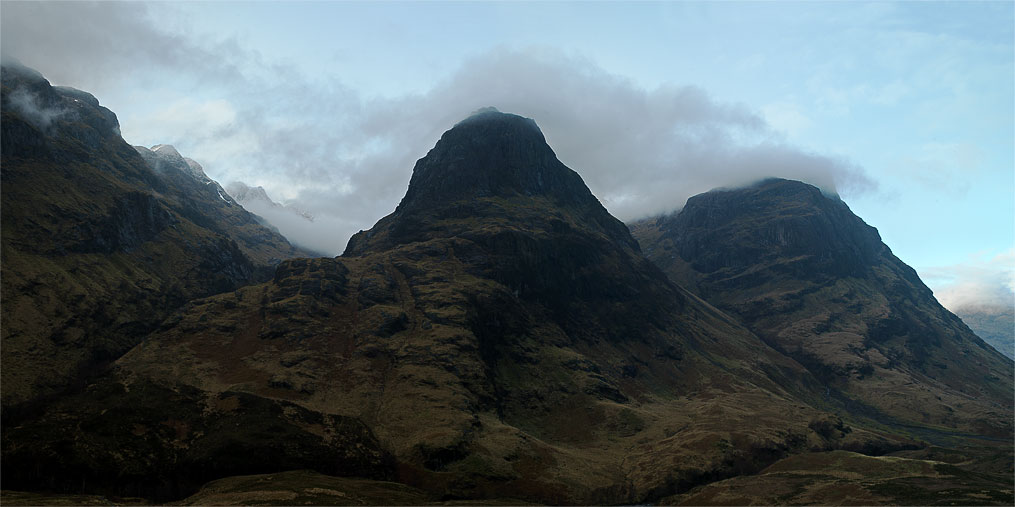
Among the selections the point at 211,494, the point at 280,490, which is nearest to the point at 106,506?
the point at 211,494

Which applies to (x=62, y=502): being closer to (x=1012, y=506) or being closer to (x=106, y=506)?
(x=106, y=506)

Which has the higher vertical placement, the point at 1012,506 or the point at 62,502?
the point at 1012,506

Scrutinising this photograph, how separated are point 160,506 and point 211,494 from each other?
14598 millimetres

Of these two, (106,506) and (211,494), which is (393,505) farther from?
(106,506)

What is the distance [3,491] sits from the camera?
191000 millimetres

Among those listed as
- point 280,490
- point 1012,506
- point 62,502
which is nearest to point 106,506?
point 62,502

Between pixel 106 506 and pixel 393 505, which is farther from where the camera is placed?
pixel 393 505

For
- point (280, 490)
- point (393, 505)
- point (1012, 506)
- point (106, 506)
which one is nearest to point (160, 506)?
point (106, 506)

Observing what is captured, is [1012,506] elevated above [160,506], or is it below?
above

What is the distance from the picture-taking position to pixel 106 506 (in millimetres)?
182000

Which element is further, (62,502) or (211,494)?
(211,494)

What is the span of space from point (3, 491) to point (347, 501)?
105748 millimetres

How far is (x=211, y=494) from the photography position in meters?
199

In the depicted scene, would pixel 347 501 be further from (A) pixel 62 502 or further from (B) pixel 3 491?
(B) pixel 3 491
